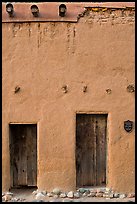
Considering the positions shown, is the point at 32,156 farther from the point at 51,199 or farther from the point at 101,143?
the point at 101,143

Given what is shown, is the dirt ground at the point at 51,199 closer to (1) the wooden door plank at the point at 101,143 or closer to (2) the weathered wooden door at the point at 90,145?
(2) the weathered wooden door at the point at 90,145

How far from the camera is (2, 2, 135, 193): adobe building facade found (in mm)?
8406

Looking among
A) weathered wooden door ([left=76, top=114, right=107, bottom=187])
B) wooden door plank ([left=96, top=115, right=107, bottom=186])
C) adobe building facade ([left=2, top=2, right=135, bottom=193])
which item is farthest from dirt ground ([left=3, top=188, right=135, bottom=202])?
wooden door plank ([left=96, top=115, right=107, bottom=186])

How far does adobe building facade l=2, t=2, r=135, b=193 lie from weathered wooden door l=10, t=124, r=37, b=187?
0.29m

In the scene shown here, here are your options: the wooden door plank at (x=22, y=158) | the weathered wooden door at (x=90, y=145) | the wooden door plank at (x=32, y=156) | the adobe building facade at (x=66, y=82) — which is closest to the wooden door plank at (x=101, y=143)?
the weathered wooden door at (x=90, y=145)

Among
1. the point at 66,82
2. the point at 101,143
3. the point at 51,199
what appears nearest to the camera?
the point at 51,199

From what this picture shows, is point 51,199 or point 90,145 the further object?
point 90,145

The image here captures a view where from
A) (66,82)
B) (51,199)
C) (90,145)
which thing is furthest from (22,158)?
(66,82)

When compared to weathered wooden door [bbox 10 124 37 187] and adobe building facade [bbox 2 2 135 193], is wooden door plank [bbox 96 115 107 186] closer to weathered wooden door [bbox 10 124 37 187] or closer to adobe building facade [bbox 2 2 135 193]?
adobe building facade [bbox 2 2 135 193]

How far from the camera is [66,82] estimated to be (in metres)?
8.46

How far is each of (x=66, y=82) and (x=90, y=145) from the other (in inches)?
67.5

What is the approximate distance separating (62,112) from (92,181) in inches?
76.6

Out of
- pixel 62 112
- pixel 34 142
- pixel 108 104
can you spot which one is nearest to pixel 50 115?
pixel 62 112

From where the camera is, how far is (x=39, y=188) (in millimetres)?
8414
